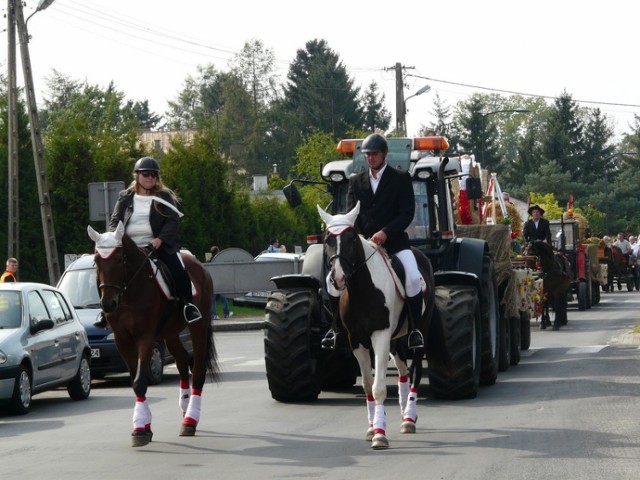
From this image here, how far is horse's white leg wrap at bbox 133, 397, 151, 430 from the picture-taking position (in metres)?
12.0

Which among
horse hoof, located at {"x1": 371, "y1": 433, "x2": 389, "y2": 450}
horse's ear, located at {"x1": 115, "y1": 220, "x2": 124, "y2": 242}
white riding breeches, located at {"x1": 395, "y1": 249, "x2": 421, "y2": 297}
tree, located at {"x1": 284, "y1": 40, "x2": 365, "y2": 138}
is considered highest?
tree, located at {"x1": 284, "y1": 40, "x2": 365, "y2": 138}

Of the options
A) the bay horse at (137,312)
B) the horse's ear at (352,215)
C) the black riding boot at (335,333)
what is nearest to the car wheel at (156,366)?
the bay horse at (137,312)

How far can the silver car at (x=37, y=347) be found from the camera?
1603 centimetres

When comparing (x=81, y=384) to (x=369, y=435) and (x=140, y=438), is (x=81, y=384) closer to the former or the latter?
(x=140, y=438)

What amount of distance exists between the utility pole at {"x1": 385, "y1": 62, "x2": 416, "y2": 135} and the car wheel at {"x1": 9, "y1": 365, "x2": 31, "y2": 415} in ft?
109

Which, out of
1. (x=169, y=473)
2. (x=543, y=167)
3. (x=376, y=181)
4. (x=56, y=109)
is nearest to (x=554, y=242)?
(x=376, y=181)

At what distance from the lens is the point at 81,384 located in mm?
18031

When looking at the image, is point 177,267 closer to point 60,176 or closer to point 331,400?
point 331,400

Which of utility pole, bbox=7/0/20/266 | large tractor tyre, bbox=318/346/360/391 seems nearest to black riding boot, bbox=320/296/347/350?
large tractor tyre, bbox=318/346/360/391

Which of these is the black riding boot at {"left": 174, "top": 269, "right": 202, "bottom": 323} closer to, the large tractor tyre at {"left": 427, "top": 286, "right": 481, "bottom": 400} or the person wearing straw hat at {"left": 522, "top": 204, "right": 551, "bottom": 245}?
the large tractor tyre at {"left": 427, "top": 286, "right": 481, "bottom": 400}

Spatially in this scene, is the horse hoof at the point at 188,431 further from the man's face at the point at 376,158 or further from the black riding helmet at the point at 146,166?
the man's face at the point at 376,158

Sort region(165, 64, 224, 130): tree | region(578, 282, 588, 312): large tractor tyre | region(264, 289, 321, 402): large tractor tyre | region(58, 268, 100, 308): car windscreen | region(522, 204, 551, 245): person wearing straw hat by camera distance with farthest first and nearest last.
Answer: region(165, 64, 224, 130): tree
region(578, 282, 588, 312): large tractor tyre
region(522, 204, 551, 245): person wearing straw hat
region(58, 268, 100, 308): car windscreen
region(264, 289, 321, 402): large tractor tyre

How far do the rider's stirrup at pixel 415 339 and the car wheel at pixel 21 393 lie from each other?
18.1 feet

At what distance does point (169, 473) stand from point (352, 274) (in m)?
2.52
